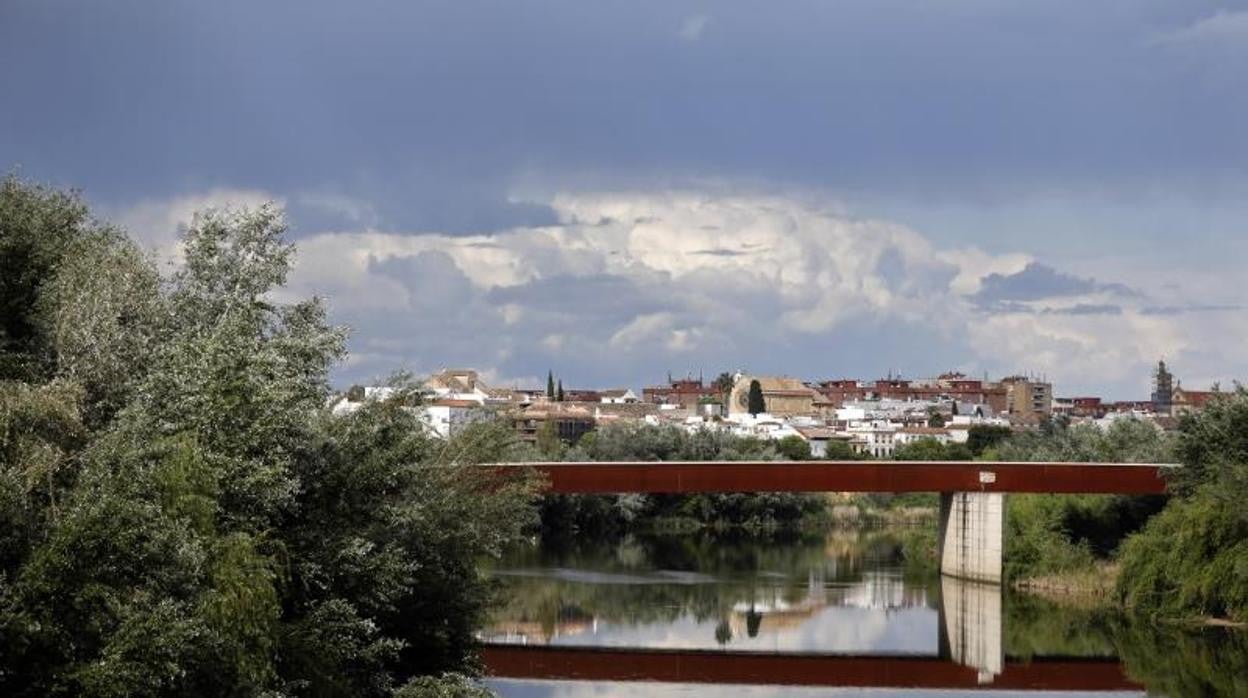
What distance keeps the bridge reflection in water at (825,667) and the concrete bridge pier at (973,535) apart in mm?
11114

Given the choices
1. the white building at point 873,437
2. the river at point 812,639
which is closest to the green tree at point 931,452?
the white building at point 873,437

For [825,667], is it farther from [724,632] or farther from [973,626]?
[973,626]

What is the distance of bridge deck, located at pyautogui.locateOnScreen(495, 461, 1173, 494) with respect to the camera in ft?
155

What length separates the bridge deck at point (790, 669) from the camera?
105 ft

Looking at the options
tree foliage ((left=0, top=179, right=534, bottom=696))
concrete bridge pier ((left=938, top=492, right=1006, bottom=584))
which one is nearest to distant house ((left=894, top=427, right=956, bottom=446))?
concrete bridge pier ((left=938, top=492, right=1006, bottom=584))

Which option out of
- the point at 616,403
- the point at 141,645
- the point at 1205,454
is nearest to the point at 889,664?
the point at 1205,454

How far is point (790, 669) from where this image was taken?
3369cm

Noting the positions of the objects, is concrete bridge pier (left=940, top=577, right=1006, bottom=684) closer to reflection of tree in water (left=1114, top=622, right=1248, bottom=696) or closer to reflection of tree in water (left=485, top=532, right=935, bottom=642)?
reflection of tree in water (left=485, top=532, right=935, bottom=642)

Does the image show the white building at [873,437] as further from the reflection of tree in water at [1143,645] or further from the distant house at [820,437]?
the reflection of tree in water at [1143,645]

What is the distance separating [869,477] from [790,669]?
1595cm

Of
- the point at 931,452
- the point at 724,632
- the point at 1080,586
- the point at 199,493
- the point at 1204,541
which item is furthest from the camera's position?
the point at 931,452

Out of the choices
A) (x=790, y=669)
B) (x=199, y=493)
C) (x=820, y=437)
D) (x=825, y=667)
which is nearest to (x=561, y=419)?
(x=820, y=437)

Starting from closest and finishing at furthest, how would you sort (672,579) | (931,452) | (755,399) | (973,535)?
(672,579) < (973,535) < (931,452) < (755,399)

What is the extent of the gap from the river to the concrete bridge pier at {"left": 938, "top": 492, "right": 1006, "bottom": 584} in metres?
0.87
